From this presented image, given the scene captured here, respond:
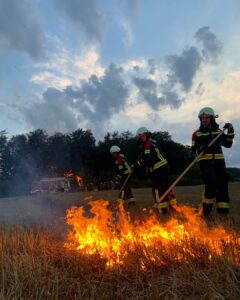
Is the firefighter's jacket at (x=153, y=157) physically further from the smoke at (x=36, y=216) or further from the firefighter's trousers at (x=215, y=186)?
the smoke at (x=36, y=216)

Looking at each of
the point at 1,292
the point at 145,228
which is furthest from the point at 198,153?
the point at 1,292

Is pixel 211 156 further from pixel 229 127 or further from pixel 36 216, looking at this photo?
pixel 36 216

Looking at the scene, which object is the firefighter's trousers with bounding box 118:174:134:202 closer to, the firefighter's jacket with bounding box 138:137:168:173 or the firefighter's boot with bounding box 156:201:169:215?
the firefighter's jacket with bounding box 138:137:168:173

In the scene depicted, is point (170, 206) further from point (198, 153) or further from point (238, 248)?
point (238, 248)

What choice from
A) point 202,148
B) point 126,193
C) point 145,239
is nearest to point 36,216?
point 126,193

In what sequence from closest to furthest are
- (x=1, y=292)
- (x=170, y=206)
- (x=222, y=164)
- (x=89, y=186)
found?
(x=1, y=292) → (x=222, y=164) → (x=170, y=206) → (x=89, y=186)

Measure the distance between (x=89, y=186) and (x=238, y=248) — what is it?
992 inches

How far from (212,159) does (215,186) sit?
52cm

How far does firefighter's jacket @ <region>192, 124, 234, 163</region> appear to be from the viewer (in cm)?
714

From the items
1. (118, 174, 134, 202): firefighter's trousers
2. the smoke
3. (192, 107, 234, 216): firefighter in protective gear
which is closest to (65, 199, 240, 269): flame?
the smoke

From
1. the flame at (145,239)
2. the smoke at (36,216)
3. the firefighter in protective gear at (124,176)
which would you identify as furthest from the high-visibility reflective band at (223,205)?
the firefighter in protective gear at (124,176)

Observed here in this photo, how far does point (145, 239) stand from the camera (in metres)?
4.67

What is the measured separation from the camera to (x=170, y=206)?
8688 mm

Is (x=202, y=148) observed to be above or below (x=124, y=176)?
above
